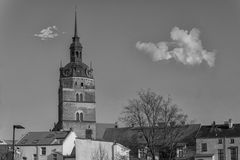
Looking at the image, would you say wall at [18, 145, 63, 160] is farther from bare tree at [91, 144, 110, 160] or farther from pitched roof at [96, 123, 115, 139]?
pitched roof at [96, 123, 115, 139]

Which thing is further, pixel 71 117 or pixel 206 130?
pixel 71 117

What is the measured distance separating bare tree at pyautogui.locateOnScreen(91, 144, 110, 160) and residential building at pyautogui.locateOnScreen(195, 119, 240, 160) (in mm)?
16941

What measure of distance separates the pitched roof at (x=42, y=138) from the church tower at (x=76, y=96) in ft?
109

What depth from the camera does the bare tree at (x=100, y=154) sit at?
58.8 m

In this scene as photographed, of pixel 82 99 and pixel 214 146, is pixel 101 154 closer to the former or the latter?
pixel 214 146

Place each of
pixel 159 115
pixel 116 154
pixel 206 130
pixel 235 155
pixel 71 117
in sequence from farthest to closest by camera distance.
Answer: pixel 71 117 → pixel 206 130 → pixel 235 155 → pixel 116 154 → pixel 159 115

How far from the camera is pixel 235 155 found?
7438cm

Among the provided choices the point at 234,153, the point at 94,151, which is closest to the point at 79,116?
the point at 234,153

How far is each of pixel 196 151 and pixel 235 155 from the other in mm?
5019

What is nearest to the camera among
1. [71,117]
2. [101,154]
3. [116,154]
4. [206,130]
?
[101,154]

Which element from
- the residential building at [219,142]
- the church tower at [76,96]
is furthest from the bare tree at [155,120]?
the church tower at [76,96]

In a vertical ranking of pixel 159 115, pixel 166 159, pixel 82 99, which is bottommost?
pixel 166 159

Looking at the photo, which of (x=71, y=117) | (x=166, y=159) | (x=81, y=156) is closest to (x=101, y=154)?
(x=81, y=156)

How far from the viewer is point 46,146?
6881cm
